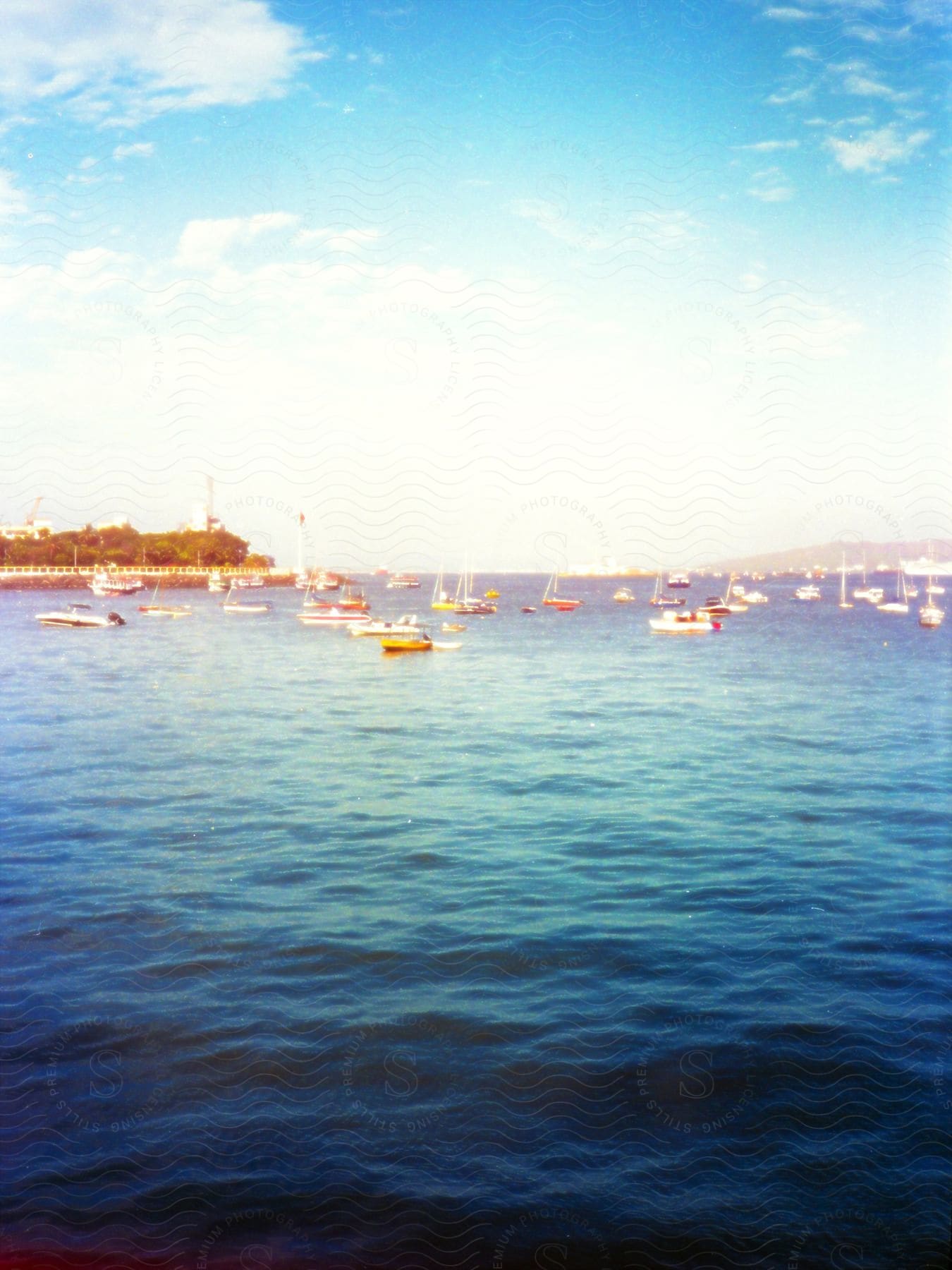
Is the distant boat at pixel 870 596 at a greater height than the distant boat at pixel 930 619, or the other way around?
the distant boat at pixel 870 596

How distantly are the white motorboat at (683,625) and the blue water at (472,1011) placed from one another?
4362cm

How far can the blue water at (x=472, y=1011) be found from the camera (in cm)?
629

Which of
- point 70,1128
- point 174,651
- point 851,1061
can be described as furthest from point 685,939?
point 174,651

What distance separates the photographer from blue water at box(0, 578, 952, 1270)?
6.29 metres

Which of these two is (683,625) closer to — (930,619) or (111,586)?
(930,619)

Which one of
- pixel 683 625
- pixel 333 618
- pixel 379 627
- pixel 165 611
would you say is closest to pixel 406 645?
pixel 379 627

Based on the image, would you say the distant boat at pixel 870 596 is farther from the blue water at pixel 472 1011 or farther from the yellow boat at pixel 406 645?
the blue water at pixel 472 1011

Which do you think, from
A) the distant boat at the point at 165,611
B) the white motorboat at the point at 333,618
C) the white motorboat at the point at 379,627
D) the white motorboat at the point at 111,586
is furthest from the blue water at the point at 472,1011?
the white motorboat at the point at 111,586

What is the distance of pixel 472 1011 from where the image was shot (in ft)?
29.4

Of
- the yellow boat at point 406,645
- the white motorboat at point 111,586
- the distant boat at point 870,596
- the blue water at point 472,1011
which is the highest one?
the white motorboat at point 111,586

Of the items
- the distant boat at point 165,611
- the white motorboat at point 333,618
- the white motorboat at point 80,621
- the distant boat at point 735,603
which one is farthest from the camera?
the distant boat at point 735,603

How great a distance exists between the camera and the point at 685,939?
10656mm

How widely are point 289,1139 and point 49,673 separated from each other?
33.2 meters

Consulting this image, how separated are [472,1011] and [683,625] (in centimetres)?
5782
